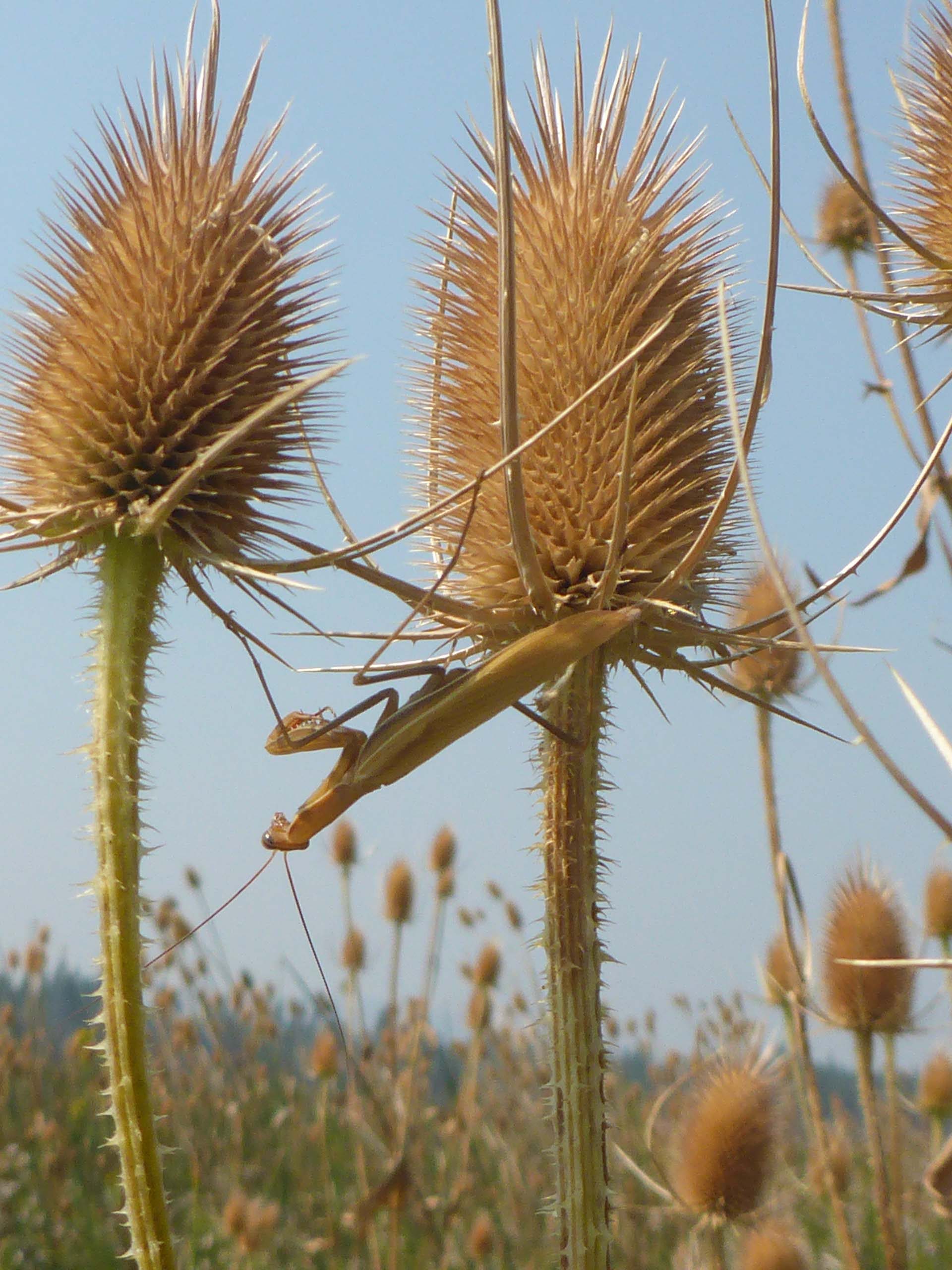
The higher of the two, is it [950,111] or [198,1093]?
[950,111]

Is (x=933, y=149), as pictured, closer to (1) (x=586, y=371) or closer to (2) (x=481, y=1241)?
(1) (x=586, y=371)

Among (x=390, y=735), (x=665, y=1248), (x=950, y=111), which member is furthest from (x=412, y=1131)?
(x=950, y=111)

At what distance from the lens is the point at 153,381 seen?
2.19 m

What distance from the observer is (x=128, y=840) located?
6.15 feet

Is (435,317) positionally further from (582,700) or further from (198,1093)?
(198,1093)

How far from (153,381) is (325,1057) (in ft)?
16.0

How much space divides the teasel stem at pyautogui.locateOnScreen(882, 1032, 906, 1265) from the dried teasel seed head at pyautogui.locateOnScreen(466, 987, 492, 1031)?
86.7 inches

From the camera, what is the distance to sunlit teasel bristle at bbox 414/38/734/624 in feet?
7.28

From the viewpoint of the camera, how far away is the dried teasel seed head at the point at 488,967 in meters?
6.27

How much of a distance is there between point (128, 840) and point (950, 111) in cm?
218

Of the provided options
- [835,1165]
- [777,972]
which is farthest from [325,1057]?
[835,1165]

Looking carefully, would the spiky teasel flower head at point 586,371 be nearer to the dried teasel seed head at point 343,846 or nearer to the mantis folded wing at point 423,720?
the mantis folded wing at point 423,720

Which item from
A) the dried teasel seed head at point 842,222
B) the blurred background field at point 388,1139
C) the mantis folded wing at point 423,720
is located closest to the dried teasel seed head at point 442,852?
the blurred background field at point 388,1139

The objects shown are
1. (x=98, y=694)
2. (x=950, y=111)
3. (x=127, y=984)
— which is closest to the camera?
(x=127, y=984)
